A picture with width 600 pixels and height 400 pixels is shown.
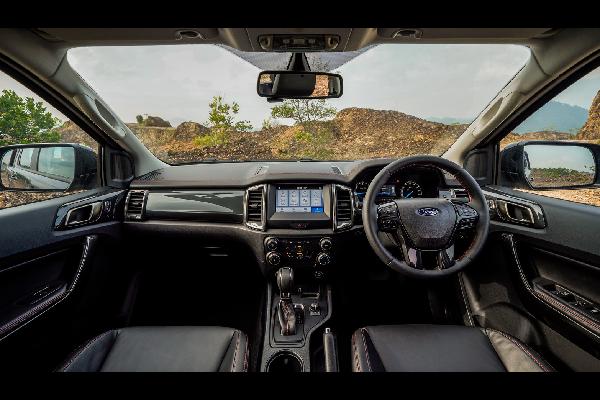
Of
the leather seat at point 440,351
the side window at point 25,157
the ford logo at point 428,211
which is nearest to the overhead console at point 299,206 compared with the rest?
the ford logo at point 428,211

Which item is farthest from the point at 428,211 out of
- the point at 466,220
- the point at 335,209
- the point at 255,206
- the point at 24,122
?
the point at 24,122

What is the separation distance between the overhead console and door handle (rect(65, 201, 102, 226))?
1.10m

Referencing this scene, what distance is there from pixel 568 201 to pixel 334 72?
5.80ft

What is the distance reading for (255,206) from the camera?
2.96 m

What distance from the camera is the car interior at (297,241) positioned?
79.7 inches

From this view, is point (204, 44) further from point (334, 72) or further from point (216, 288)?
point (216, 288)

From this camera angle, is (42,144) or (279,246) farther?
(279,246)

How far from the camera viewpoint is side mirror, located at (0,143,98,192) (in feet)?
8.55

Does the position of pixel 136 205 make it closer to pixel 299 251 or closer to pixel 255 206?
pixel 255 206

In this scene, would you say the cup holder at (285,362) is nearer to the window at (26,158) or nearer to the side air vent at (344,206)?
the side air vent at (344,206)

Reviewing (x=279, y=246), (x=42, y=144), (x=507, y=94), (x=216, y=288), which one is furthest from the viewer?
(x=216, y=288)
